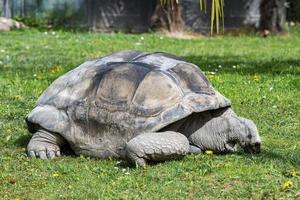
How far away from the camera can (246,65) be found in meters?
13.2

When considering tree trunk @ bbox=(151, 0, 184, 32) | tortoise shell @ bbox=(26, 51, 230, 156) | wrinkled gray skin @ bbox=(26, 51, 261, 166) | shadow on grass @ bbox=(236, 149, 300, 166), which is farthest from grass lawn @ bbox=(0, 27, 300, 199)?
tree trunk @ bbox=(151, 0, 184, 32)

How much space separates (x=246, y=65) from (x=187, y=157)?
6.84m

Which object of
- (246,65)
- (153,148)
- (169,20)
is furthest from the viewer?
(169,20)

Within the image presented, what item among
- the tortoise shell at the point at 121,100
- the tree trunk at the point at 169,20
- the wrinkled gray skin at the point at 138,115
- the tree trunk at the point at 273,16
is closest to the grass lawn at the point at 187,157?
the wrinkled gray skin at the point at 138,115

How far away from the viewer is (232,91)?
397 inches

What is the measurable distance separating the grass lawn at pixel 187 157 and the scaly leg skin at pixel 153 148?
0.09 metres

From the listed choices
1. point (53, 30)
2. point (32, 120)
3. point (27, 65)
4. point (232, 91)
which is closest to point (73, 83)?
point (32, 120)

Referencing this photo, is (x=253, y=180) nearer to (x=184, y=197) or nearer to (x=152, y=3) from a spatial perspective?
(x=184, y=197)

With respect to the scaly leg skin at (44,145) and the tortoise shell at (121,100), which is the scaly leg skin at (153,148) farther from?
the scaly leg skin at (44,145)

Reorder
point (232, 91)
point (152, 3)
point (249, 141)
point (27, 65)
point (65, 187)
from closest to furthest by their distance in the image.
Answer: point (65, 187), point (249, 141), point (232, 91), point (27, 65), point (152, 3)

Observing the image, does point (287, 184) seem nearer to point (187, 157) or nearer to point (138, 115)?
point (187, 157)

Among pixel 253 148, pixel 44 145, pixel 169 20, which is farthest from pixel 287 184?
pixel 169 20

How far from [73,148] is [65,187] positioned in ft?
3.46

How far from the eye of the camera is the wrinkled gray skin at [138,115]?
6.43 m
